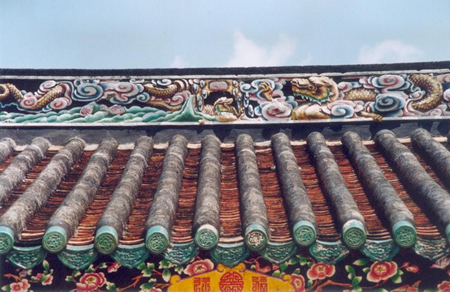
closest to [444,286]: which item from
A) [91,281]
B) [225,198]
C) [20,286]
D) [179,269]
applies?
[225,198]

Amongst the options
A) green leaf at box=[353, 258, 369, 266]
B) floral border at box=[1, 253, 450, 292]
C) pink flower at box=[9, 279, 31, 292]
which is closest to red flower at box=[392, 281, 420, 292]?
floral border at box=[1, 253, 450, 292]

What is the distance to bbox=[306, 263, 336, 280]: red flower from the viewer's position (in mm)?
4406

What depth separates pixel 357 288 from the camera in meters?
4.44

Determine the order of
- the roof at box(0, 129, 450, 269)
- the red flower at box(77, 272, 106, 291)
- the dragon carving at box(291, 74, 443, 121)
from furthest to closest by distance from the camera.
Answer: the dragon carving at box(291, 74, 443, 121) < the red flower at box(77, 272, 106, 291) < the roof at box(0, 129, 450, 269)

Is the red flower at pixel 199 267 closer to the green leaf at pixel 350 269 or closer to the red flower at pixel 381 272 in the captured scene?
the green leaf at pixel 350 269

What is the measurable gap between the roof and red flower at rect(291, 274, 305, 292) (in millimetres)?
392

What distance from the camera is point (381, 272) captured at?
4438mm

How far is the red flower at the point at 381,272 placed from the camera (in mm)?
Result: 4430

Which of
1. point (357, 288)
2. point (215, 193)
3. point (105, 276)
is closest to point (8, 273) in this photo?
point (105, 276)

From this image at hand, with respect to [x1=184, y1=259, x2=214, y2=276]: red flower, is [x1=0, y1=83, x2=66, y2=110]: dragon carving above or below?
above

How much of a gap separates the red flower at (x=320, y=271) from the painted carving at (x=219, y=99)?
246 centimetres

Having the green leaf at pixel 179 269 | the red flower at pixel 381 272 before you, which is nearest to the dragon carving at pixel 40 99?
the green leaf at pixel 179 269

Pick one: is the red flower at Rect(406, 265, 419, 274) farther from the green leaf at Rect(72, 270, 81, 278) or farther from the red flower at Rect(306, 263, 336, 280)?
the green leaf at Rect(72, 270, 81, 278)

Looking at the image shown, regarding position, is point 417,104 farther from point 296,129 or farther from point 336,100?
point 296,129
